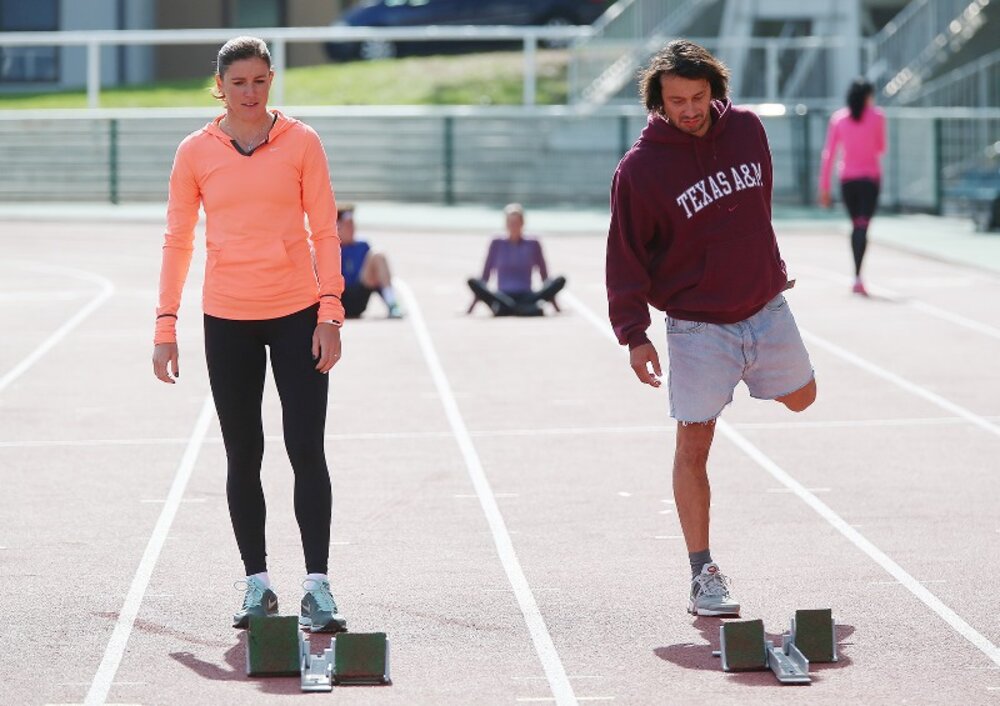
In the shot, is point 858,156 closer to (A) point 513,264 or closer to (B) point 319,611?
(A) point 513,264

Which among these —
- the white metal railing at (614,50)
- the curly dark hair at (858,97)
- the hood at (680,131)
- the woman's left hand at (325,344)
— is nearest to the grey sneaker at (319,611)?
the woman's left hand at (325,344)

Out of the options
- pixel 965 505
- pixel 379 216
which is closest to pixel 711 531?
pixel 965 505

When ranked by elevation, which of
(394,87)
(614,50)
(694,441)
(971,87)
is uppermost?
(614,50)

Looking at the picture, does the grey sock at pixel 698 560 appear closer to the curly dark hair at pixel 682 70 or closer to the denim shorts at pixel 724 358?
the denim shorts at pixel 724 358

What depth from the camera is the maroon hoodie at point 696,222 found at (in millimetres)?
6848

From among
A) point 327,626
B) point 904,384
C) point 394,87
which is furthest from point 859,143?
point 394,87

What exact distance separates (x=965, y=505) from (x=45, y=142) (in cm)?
2557

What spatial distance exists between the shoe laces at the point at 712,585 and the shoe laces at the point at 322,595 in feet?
4.00

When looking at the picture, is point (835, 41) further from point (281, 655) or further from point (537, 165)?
point (281, 655)

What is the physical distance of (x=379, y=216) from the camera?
29438mm

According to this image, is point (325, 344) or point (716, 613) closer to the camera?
point (325, 344)

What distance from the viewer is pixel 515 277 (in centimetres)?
1766

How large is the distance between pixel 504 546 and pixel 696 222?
73.2 inches

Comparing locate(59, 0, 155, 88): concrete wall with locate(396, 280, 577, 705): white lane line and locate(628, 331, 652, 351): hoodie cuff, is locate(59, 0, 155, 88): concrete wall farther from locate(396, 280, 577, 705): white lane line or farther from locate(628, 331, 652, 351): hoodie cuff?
locate(628, 331, 652, 351): hoodie cuff
